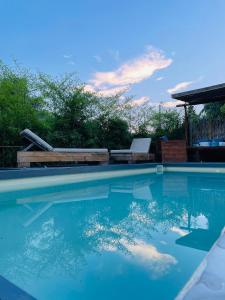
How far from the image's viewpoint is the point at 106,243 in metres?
2.61

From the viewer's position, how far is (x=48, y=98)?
10.3 meters

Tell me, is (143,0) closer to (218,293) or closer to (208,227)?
(208,227)

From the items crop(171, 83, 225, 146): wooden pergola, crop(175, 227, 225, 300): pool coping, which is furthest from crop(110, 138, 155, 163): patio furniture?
crop(175, 227, 225, 300): pool coping

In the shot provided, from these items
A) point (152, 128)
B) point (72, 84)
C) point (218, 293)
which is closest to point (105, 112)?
point (72, 84)

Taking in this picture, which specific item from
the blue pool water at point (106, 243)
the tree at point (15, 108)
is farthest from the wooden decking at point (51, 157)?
the blue pool water at point (106, 243)

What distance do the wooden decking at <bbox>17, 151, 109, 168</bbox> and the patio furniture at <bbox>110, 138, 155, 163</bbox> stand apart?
836 millimetres

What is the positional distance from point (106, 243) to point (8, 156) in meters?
6.59

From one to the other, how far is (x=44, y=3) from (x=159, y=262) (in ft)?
32.0

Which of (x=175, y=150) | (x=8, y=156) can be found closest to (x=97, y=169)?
(x=8, y=156)

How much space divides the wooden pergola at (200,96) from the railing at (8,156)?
6139 mm

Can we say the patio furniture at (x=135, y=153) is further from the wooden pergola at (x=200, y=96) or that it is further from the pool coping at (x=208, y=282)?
the pool coping at (x=208, y=282)

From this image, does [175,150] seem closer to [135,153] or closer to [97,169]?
[135,153]

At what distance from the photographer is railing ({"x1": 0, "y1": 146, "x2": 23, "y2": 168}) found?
8266 mm

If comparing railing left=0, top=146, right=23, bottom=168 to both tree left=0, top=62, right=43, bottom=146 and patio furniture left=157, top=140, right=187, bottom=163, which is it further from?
patio furniture left=157, top=140, right=187, bottom=163
